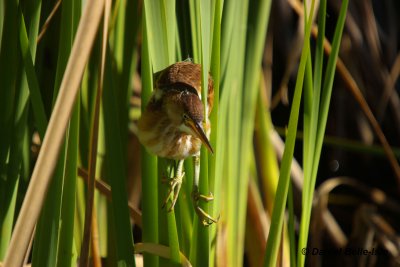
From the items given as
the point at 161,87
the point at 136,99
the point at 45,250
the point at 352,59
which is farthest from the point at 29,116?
the point at 352,59

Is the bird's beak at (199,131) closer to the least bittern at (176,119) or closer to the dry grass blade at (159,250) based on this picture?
the least bittern at (176,119)

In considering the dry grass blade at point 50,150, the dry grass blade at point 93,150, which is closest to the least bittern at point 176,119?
the dry grass blade at point 93,150

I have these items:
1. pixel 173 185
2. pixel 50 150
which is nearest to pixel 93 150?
pixel 50 150

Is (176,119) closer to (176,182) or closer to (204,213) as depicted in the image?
(176,182)

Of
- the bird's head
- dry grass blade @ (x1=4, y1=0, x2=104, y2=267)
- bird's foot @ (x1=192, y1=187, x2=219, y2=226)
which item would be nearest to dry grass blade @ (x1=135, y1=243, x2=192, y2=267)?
bird's foot @ (x1=192, y1=187, x2=219, y2=226)

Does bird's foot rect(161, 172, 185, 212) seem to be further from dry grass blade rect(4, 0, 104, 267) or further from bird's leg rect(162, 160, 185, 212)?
dry grass blade rect(4, 0, 104, 267)

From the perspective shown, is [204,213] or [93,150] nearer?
[93,150]
